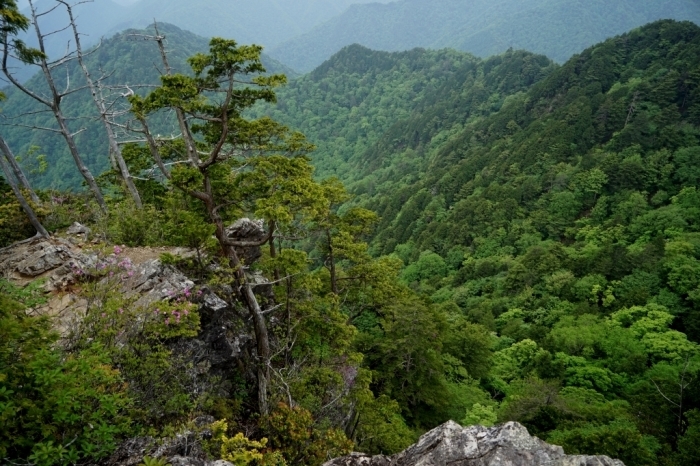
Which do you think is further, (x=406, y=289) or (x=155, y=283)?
(x=406, y=289)

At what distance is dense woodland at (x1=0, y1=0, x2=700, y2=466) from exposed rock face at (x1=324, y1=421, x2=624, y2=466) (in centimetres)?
258

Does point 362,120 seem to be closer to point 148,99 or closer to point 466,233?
point 466,233

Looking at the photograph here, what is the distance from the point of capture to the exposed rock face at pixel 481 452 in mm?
5508

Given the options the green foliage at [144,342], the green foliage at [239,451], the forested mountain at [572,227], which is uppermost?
the green foliage at [144,342]

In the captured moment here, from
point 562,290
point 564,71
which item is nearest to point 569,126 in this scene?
point 564,71

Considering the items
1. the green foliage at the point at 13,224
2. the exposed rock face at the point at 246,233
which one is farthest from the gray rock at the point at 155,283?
the green foliage at the point at 13,224

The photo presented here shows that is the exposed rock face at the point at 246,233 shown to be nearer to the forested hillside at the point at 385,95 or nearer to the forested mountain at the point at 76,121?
the forested mountain at the point at 76,121

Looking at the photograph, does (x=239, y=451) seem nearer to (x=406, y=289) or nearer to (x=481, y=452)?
(x=481, y=452)

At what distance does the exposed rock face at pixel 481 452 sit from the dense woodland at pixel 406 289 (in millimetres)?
2575

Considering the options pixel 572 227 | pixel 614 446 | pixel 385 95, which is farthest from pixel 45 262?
pixel 385 95

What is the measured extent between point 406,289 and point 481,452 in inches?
628

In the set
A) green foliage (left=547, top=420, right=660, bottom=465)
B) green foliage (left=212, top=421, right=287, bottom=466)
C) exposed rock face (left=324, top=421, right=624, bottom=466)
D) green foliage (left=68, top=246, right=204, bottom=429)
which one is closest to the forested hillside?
green foliage (left=547, top=420, right=660, bottom=465)

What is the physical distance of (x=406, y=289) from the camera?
21.7 metres

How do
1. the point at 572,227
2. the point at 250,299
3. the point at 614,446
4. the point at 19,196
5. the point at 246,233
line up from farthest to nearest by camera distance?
the point at 572,227 → the point at 614,446 → the point at 246,233 → the point at 19,196 → the point at 250,299
